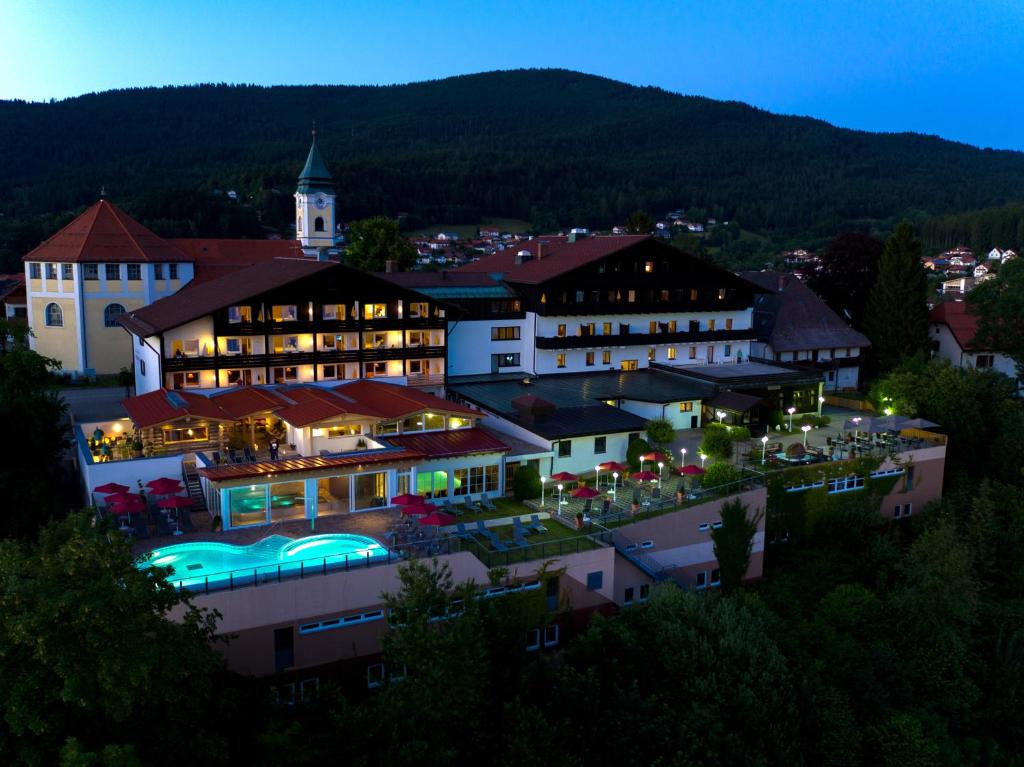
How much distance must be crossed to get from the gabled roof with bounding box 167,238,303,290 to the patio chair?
29187mm

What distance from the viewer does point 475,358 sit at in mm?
44844

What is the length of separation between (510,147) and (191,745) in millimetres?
155407

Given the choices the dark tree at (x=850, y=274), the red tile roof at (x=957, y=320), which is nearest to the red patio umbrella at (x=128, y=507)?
the dark tree at (x=850, y=274)

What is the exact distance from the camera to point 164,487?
26.2m

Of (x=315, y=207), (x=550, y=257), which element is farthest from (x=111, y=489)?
(x=315, y=207)

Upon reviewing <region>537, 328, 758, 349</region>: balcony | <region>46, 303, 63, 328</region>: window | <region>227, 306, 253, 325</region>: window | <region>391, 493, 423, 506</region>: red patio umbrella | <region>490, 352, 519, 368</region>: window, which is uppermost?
<region>227, 306, 253, 325</region>: window

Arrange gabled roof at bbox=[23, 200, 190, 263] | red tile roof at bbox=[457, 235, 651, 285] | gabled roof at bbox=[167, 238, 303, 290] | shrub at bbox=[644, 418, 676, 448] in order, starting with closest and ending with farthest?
shrub at bbox=[644, 418, 676, 448]
red tile roof at bbox=[457, 235, 651, 285]
gabled roof at bbox=[23, 200, 190, 263]
gabled roof at bbox=[167, 238, 303, 290]

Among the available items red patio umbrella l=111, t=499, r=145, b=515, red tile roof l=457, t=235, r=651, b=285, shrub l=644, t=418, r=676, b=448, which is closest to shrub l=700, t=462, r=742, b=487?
shrub l=644, t=418, r=676, b=448

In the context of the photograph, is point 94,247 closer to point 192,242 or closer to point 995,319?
point 192,242

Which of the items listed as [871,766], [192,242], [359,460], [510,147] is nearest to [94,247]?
[192,242]

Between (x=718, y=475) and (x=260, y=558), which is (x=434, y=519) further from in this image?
(x=718, y=475)

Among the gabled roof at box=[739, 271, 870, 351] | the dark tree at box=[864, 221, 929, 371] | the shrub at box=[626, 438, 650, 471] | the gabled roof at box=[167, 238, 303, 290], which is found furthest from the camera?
the gabled roof at box=[167, 238, 303, 290]

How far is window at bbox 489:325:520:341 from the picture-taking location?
45062mm

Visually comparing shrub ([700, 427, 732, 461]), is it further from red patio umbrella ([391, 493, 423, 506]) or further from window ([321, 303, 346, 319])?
window ([321, 303, 346, 319])
